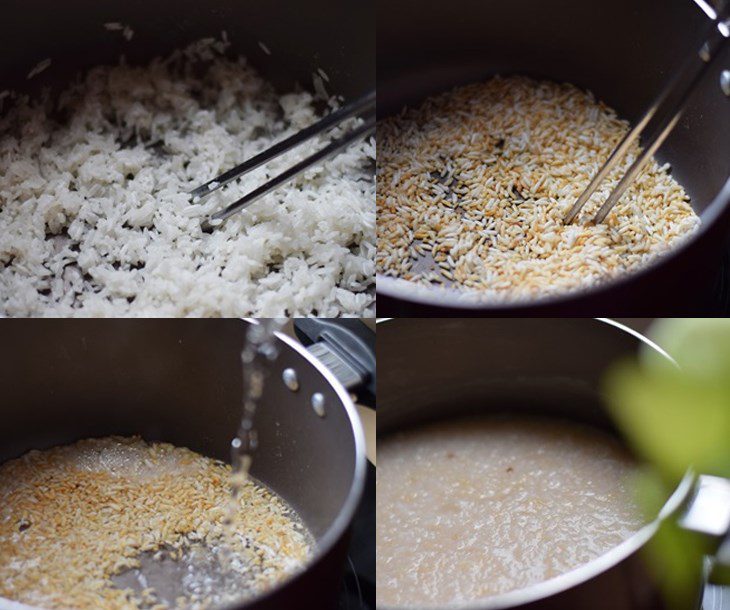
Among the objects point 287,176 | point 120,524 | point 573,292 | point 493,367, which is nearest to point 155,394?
point 120,524

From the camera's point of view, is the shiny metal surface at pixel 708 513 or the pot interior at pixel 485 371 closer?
the shiny metal surface at pixel 708 513

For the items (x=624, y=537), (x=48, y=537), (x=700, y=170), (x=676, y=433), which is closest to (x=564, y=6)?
(x=700, y=170)

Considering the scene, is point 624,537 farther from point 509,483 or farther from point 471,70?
point 471,70

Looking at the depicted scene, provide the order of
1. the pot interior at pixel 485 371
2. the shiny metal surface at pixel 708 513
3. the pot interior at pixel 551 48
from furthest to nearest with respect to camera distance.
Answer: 1. the pot interior at pixel 551 48
2. the pot interior at pixel 485 371
3. the shiny metal surface at pixel 708 513

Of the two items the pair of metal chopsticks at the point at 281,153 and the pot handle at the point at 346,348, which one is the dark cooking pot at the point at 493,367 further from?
the pair of metal chopsticks at the point at 281,153

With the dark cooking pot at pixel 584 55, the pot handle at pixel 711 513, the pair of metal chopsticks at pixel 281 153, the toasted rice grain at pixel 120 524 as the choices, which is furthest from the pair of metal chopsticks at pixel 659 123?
the toasted rice grain at pixel 120 524
